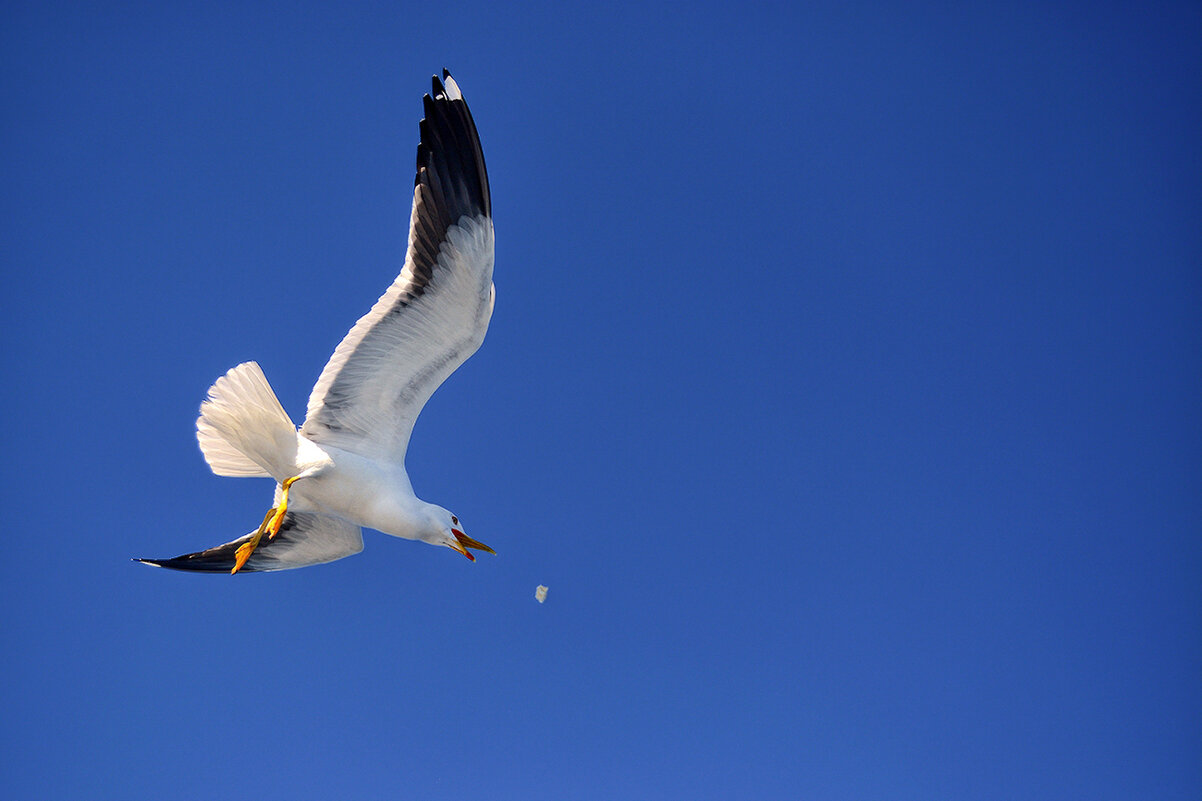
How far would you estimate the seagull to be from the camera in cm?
461

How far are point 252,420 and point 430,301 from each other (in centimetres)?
99

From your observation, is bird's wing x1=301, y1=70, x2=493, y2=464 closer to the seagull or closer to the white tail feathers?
the seagull

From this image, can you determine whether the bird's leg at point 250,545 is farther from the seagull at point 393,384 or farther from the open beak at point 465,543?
the open beak at point 465,543

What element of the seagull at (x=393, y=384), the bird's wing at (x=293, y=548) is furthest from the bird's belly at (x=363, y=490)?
the bird's wing at (x=293, y=548)

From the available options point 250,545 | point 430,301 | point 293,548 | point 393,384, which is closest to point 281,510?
point 250,545

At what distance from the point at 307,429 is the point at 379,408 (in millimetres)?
374

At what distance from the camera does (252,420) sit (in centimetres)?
477

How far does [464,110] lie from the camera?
4.58 metres

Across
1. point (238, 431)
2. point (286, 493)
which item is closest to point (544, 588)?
point (286, 493)

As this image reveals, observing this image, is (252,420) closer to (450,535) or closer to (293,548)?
(450,535)

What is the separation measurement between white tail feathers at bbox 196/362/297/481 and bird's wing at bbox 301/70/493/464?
213 millimetres

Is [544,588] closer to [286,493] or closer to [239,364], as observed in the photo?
[286,493]

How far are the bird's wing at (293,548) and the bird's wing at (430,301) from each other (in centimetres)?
82

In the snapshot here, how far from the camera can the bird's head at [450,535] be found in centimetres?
511
